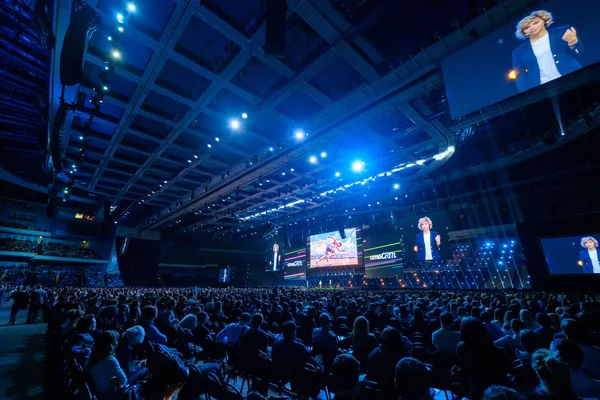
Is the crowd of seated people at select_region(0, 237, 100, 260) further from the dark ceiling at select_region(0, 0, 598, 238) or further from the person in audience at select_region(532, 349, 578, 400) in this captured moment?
the person in audience at select_region(532, 349, 578, 400)

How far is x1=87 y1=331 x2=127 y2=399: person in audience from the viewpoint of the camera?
264 cm

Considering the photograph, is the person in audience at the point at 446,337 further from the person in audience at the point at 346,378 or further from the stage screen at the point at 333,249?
the stage screen at the point at 333,249

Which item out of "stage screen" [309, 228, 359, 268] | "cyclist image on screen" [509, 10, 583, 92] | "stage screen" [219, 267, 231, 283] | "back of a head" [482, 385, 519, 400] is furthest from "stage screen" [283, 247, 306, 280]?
"back of a head" [482, 385, 519, 400]

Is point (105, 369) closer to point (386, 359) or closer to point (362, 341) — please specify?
point (386, 359)

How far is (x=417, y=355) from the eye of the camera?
3781mm

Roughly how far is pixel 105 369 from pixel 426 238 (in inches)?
817

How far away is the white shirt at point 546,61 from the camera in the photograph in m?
5.00

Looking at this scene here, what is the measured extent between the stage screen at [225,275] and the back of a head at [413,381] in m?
34.3

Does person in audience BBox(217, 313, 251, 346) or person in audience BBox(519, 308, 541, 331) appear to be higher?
person in audience BBox(519, 308, 541, 331)

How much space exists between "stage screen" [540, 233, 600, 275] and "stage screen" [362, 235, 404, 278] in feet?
32.1

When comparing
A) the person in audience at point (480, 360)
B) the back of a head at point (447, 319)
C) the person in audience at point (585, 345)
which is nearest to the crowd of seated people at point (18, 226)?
the back of a head at point (447, 319)

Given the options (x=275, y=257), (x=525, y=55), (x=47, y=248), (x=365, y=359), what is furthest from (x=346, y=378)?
(x=47, y=248)

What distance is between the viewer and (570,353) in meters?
2.39

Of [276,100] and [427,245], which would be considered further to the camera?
[427,245]
